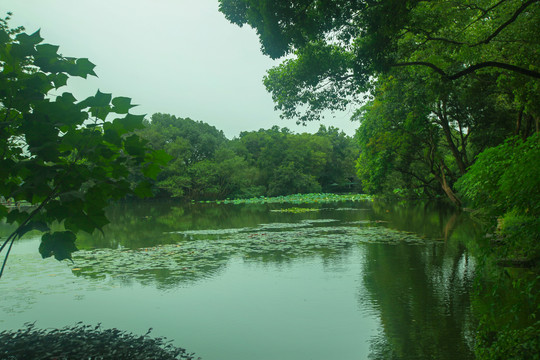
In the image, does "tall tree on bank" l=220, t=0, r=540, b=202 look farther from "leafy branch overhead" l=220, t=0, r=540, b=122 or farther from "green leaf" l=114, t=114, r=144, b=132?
"green leaf" l=114, t=114, r=144, b=132

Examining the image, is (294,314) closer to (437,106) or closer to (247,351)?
(247,351)

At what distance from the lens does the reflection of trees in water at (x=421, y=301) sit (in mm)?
4543

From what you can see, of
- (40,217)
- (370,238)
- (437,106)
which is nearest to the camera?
(40,217)

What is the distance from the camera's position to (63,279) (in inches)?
327

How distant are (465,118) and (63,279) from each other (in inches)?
682

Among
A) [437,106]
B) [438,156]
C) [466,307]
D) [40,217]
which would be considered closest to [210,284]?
[466,307]

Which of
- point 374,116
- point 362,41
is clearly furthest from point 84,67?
point 374,116

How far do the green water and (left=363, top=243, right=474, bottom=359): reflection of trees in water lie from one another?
2cm

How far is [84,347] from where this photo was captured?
405 cm

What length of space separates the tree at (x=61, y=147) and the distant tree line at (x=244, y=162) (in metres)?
34.3

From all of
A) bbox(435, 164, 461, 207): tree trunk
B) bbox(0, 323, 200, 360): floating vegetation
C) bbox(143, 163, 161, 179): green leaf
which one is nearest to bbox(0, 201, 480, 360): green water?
bbox(0, 323, 200, 360): floating vegetation

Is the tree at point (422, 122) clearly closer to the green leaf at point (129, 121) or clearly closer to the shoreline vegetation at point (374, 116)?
the shoreline vegetation at point (374, 116)

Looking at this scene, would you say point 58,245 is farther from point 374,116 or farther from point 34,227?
point 374,116

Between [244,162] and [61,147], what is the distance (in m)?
45.3
